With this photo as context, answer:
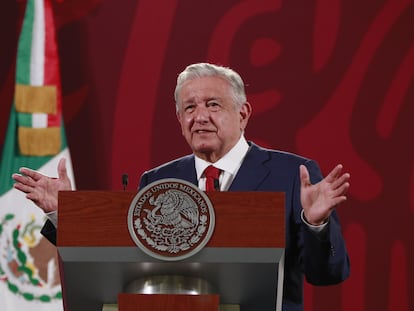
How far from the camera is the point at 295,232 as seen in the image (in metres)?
2.37

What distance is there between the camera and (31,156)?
386 centimetres

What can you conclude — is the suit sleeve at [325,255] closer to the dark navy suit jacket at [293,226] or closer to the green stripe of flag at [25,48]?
the dark navy suit jacket at [293,226]

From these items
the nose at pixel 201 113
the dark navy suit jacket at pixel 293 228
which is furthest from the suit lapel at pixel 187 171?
the nose at pixel 201 113

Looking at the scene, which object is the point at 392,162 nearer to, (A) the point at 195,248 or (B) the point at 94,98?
(B) the point at 94,98

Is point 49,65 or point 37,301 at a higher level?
point 49,65

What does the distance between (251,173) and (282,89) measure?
136 centimetres

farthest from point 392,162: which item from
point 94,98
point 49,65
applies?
point 49,65

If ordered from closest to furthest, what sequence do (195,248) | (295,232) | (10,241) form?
1. (195,248)
2. (295,232)
3. (10,241)

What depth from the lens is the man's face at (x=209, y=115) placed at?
2656mm

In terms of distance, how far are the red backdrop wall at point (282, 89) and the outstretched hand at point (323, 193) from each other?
176 cm

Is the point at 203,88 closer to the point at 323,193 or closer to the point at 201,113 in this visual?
the point at 201,113

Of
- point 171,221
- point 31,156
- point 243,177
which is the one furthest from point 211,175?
point 31,156

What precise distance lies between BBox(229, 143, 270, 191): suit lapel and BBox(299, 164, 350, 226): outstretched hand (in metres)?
0.50

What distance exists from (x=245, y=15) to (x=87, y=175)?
1.06 m
